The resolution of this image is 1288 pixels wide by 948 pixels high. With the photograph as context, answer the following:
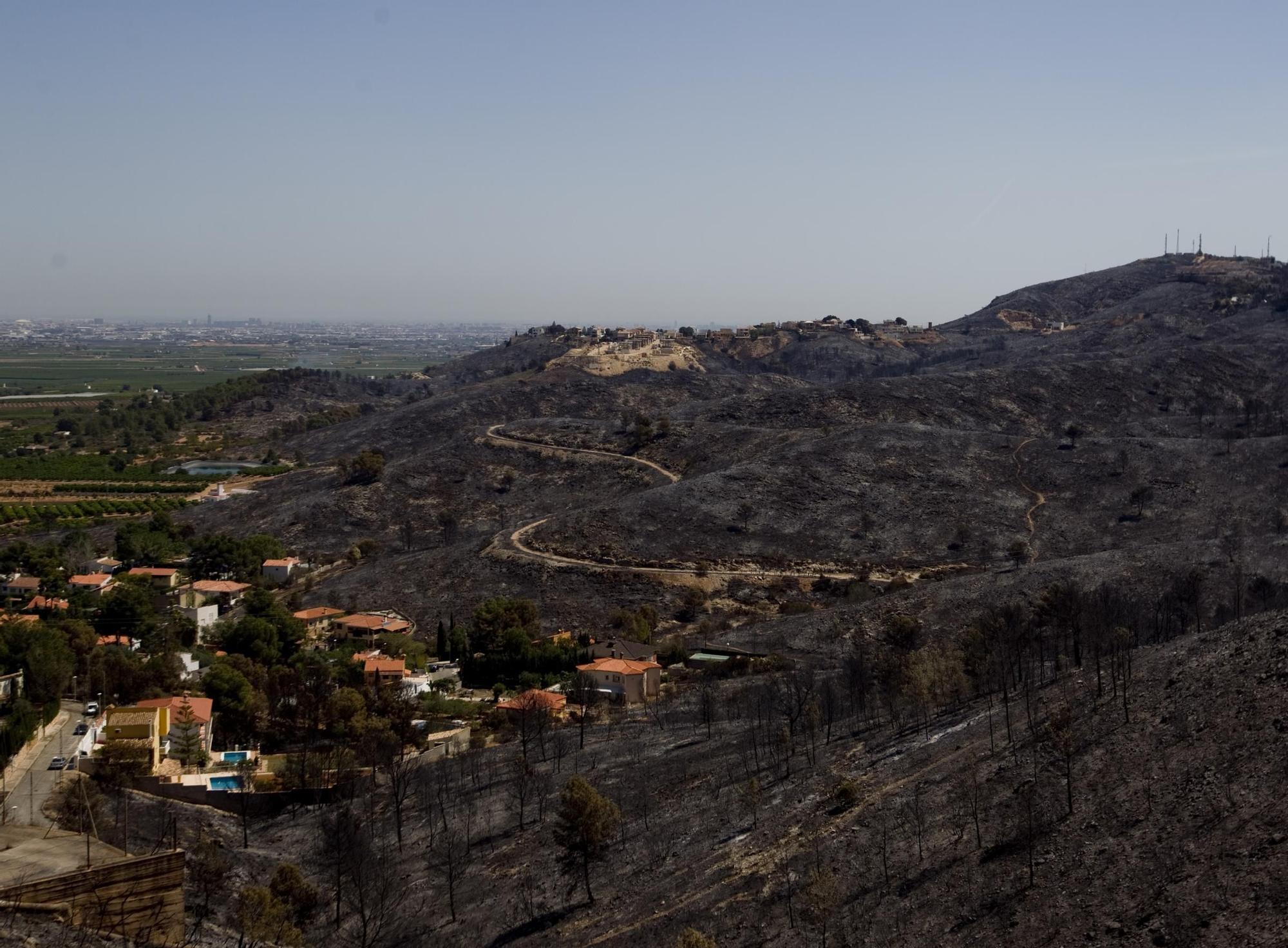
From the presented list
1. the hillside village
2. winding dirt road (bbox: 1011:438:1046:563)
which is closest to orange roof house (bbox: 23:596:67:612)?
the hillside village

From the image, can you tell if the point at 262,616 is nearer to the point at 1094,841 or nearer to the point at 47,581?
the point at 47,581

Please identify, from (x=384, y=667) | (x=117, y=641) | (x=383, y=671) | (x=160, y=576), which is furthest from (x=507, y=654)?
(x=160, y=576)

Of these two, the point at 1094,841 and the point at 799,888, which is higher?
the point at 1094,841

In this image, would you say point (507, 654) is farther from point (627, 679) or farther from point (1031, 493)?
point (1031, 493)

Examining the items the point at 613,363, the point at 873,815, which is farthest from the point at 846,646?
the point at 613,363

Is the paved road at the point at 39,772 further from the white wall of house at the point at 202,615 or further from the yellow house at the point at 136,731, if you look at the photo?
the white wall of house at the point at 202,615
